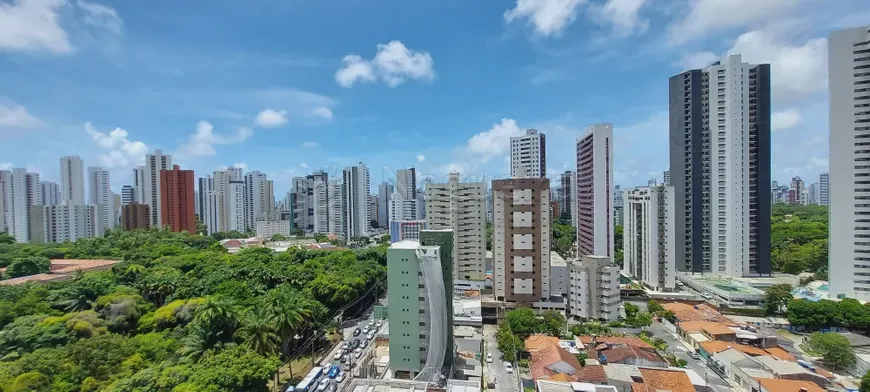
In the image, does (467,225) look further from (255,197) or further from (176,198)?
(255,197)

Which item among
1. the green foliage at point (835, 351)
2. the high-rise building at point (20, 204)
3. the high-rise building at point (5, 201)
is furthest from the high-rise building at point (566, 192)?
the high-rise building at point (5, 201)

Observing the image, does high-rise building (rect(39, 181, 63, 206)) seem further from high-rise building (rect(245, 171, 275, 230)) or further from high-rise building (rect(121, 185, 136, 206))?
high-rise building (rect(245, 171, 275, 230))

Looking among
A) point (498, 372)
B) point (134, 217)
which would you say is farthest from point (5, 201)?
point (498, 372)

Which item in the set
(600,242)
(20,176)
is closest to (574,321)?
(600,242)

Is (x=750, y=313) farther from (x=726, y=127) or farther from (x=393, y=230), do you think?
(x=393, y=230)

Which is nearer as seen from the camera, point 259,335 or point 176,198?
point 259,335

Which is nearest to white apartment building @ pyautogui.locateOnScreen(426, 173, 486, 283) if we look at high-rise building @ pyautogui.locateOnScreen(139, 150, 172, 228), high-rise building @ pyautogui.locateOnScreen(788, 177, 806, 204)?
high-rise building @ pyautogui.locateOnScreen(139, 150, 172, 228)
